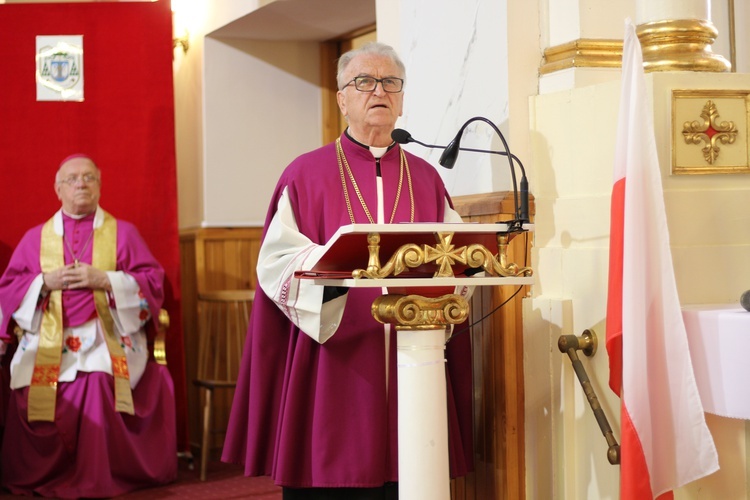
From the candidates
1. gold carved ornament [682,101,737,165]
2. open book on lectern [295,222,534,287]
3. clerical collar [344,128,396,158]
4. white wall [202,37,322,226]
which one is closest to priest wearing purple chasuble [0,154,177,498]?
white wall [202,37,322,226]

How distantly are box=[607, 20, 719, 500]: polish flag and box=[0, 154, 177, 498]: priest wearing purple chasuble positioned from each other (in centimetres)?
345

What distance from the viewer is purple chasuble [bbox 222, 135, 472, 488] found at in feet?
10.3

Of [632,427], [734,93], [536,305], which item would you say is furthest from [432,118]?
[632,427]

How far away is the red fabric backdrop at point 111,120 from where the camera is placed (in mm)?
6172

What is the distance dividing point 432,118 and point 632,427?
64.9 inches

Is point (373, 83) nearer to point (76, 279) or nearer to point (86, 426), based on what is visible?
point (76, 279)

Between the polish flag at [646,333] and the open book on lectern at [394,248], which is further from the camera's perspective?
the polish flag at [646,333]

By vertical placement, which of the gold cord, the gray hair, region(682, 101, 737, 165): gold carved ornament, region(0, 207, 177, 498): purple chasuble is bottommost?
region(0, 207, 177, 498): purple chasuble

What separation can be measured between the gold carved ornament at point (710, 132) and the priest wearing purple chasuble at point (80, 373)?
137 inches

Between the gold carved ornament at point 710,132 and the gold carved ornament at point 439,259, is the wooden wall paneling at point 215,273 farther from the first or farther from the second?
the gold carved ornament at point 439,259

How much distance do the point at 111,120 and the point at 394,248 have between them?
4.02 meters

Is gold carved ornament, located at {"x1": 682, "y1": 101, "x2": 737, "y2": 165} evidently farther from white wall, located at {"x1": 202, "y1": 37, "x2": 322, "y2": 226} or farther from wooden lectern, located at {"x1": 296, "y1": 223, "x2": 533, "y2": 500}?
white wall, located at {"x1": 202, "y1": 37, "x2": 322, "y2": 226}

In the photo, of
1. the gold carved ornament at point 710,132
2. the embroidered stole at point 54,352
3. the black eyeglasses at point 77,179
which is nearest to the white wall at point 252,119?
the black eyeglasses at point 77,179

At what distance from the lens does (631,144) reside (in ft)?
9.16
